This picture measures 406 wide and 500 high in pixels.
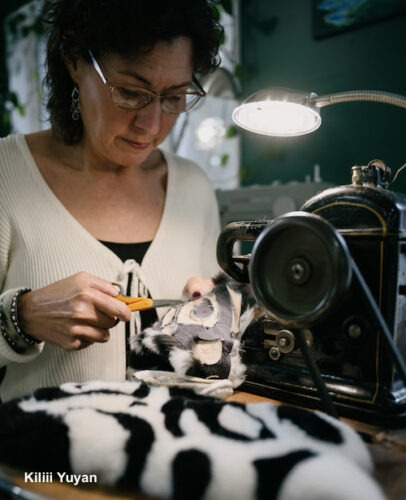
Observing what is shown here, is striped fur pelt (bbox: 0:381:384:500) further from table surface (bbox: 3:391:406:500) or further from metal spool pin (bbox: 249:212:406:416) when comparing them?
metal spool pin (bbox: 249:212:406:416)

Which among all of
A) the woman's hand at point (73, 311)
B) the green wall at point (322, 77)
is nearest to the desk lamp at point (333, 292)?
the woman's hand at point (73, 311)

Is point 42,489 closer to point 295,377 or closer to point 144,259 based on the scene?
point 295,377

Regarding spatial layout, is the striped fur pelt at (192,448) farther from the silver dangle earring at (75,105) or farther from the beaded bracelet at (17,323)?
the silver dangle earring at (75,105)

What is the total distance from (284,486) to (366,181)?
0.51 metres

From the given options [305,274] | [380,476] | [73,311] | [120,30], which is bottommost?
[380,476]

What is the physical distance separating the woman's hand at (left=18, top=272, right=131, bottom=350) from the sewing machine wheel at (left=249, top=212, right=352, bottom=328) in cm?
32

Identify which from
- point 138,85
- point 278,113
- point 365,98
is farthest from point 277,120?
point 138,85

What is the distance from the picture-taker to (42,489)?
0.45 meters

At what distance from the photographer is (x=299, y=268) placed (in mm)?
573

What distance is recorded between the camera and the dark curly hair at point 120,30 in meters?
1.02

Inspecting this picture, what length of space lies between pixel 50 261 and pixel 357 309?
808mm

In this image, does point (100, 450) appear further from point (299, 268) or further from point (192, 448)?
point (299, 268)

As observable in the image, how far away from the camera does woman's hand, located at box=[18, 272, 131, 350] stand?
81 centimetres

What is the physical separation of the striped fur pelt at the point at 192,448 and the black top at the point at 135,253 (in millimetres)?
598
